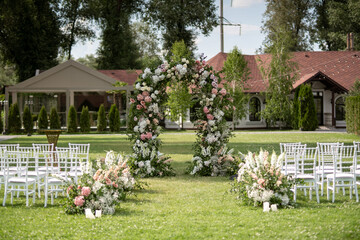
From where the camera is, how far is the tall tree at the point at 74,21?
49031 mm

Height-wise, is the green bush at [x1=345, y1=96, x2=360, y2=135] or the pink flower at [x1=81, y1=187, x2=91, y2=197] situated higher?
the green bush at [x1=345, y1=96, x2=360, y2=135]

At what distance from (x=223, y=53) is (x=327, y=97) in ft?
32.2

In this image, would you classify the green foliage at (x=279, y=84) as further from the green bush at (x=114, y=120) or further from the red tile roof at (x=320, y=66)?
the green bush at (x=114, y=120)

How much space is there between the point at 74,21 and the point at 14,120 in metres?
20.2

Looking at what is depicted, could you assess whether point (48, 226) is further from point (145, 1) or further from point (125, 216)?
point (145, 1)

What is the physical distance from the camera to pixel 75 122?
110 feet

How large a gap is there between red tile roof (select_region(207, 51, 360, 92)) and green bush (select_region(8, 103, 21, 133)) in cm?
1644

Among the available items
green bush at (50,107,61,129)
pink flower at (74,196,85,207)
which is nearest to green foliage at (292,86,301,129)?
green bush at (50,107,61,129)

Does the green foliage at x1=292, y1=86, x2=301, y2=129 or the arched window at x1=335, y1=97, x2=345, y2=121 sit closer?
the green foliage at x1=292, y1=86, x2=301, y2=129

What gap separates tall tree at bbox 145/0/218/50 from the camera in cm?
4484

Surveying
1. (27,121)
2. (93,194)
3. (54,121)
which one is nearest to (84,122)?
(54,121)

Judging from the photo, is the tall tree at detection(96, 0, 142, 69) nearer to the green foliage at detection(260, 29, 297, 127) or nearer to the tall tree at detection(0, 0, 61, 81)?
the tall tree at detection(0, 0, 61, 81)

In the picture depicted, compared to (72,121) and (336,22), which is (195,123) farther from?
(336,22)

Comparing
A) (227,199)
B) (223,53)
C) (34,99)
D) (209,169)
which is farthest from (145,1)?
(227,199)
